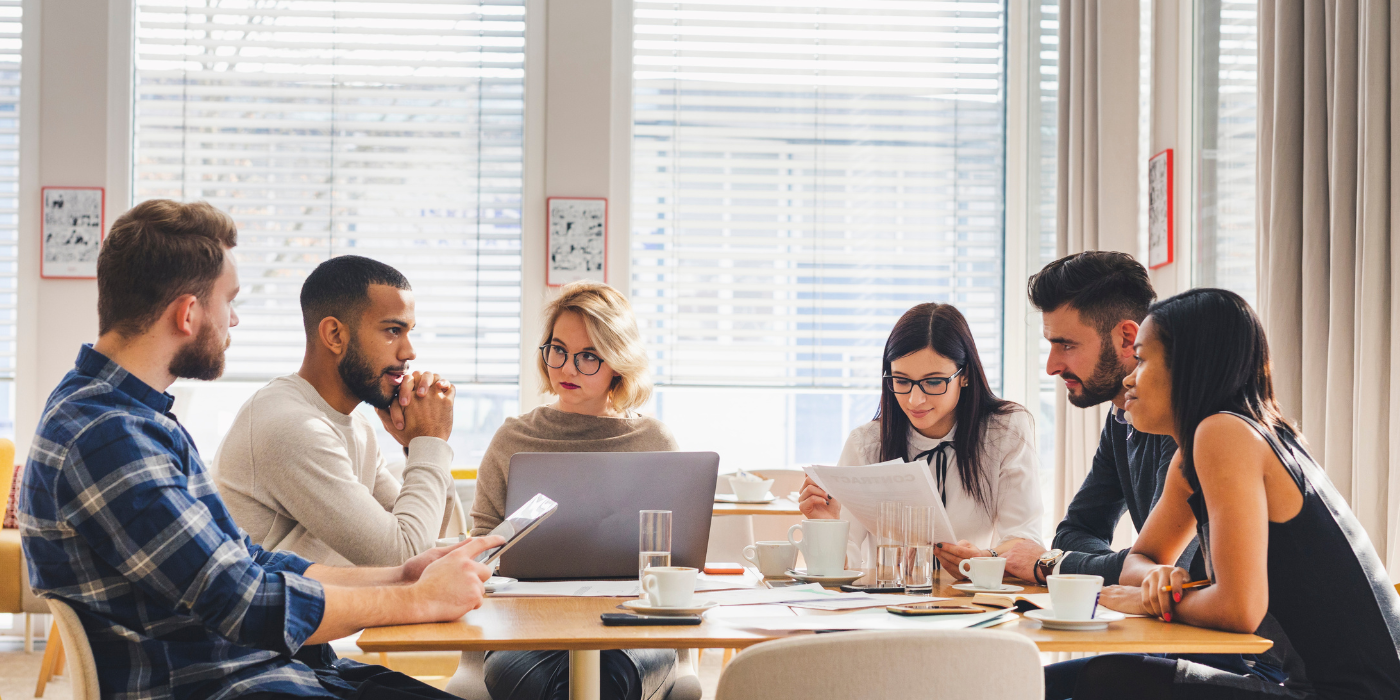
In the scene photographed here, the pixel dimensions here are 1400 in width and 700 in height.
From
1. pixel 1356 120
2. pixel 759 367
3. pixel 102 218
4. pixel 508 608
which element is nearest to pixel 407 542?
pixel 508 608

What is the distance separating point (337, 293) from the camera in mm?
1973

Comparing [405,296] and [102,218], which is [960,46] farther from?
[102,218]

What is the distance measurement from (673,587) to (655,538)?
0.20 m

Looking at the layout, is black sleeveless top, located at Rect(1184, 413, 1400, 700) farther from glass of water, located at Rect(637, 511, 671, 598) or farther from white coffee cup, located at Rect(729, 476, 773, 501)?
white coffee cup, located at Rect(729, 476, 773, 501)

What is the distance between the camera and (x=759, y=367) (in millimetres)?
4629

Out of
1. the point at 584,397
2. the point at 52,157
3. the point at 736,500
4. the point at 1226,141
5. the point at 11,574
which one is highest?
the point at 52,157

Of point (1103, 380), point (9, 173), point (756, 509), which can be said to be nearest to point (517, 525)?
point (1103, 380)

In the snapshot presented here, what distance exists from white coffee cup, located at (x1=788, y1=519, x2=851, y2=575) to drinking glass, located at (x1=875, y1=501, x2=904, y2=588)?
0.09 m

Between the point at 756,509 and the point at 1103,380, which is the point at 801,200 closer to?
the point at 756,509

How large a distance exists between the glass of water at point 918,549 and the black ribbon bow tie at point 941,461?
60 cm

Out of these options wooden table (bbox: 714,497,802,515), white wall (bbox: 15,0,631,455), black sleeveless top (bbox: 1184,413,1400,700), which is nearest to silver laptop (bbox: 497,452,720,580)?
black sleeveless top (bbox: 1184,413,1400,700)

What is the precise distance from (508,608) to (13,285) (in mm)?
4005

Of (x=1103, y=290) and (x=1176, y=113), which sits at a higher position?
(x=1176, y=113)

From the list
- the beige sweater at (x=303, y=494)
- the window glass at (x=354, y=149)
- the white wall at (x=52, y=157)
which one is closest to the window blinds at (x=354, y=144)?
the window glass at (x=354, y=149)
